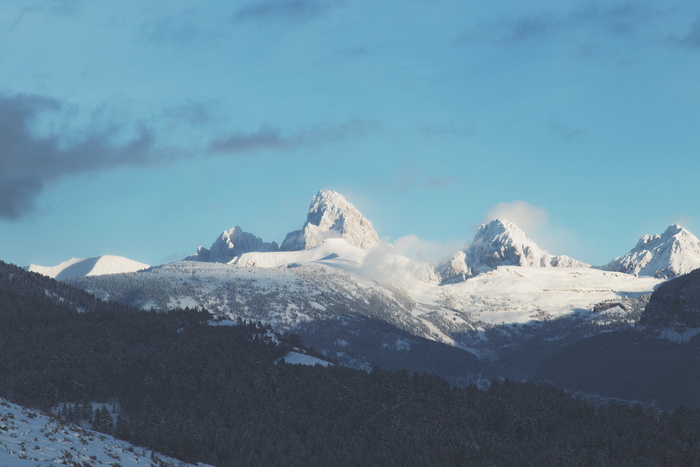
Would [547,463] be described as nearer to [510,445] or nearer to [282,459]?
[510,445]

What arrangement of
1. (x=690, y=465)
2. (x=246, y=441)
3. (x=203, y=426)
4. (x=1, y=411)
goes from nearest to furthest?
(x=1, y=411) < (x=690, y=465) < (x=246, y=441) < (x=203, y=426)

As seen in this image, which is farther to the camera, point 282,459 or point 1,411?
point 282,459

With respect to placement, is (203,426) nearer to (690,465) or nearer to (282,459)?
(282,459)

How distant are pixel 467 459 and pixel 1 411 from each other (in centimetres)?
9871

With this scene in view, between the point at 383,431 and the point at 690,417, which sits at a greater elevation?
the point at 690,417

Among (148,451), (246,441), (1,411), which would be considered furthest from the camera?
(246,441)

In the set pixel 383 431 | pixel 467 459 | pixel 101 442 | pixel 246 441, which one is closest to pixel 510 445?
pixel 467 459

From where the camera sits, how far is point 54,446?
332 feet

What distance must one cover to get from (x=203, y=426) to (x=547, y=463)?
75.1 m

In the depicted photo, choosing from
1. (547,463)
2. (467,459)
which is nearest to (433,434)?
(467,459)

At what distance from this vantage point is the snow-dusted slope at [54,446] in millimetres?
92869

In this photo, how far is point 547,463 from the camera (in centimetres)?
17225

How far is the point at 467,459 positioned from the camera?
180 meters

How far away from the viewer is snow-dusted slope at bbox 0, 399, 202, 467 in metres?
92.9
